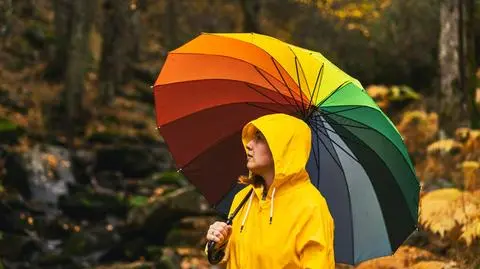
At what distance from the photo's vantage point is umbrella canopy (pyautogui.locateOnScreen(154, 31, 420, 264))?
373 cm

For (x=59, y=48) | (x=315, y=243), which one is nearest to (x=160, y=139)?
(x=59, y=48)

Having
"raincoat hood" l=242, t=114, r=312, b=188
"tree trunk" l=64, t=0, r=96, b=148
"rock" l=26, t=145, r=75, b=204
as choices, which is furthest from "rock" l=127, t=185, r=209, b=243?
"raincoat hood" l=242, t=114, r=312, b=188

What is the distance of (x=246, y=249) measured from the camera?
3.01m

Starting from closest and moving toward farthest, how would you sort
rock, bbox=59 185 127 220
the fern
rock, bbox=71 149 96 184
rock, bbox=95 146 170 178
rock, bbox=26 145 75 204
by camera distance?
the fern < rock, bbox=59 185 127 220 < rock, bbox=26 145 75 204 < rock, bbox=71 149 96 184 < rock, bbox=95 146 170 178

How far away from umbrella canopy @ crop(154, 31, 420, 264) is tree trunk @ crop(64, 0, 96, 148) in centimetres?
1455

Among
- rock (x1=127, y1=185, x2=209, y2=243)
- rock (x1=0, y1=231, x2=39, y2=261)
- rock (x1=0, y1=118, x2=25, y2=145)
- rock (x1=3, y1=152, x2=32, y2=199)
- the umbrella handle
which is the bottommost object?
rock (x1=0, y1=231, x2=39, y2=261)

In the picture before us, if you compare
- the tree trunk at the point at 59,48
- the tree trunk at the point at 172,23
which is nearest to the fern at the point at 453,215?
the tree trunk at the point at 59,48

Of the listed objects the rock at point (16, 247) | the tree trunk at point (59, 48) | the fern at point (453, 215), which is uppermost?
the tree trunk at point (59, 48)

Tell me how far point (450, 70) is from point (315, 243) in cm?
877

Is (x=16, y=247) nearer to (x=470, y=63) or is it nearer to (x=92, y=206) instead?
(x=92, y=206)

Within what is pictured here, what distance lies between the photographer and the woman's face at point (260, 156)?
3.05 metres

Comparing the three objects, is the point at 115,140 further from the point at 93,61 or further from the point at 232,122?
the point at 232,122

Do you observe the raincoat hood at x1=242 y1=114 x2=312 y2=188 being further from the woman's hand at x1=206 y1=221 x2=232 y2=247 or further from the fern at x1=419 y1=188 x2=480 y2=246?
the fern at x1=419 y1=188 x2=480 y2=246

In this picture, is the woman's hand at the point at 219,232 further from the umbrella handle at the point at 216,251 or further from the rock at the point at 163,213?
the rock at the point at 163,213
